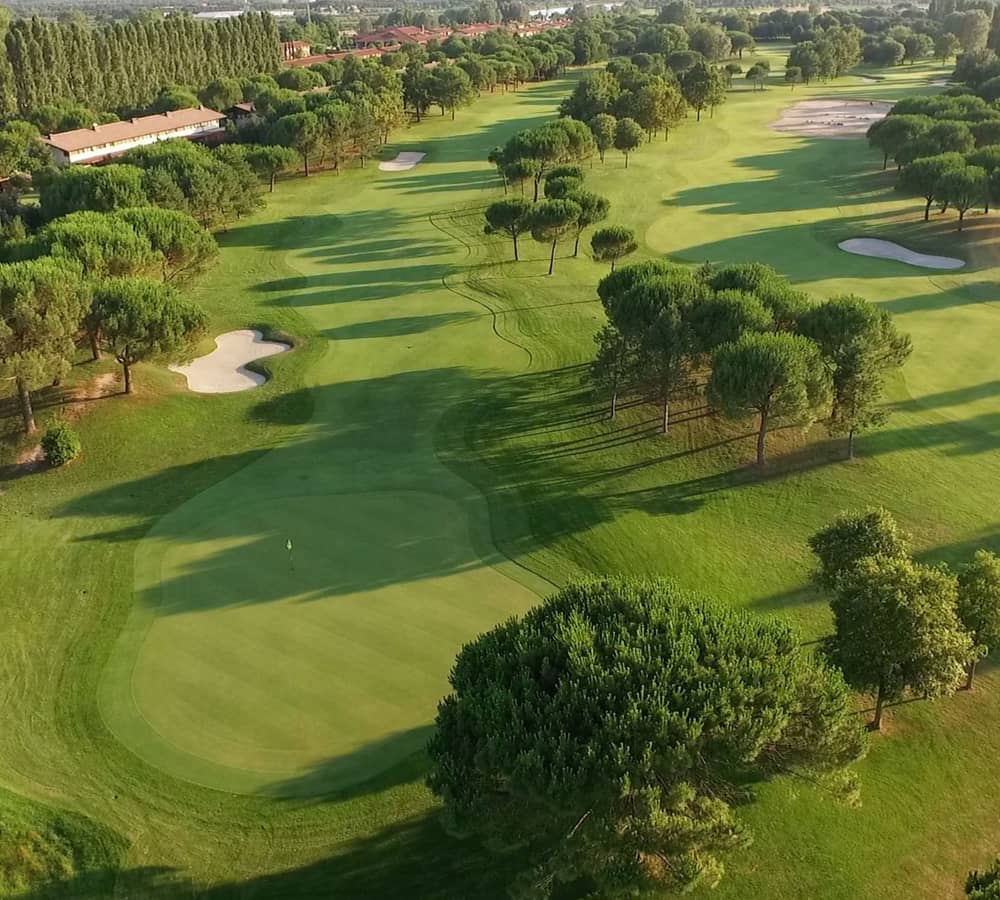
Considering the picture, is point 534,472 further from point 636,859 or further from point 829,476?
point 636,859

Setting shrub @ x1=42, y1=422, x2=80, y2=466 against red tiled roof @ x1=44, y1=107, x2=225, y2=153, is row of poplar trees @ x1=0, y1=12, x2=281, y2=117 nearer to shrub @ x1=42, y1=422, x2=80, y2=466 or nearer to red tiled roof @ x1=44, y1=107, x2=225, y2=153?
red tiled roof @ x1=44, y1=107, x2=225, y2=153

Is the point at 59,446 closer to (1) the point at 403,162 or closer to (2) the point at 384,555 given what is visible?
(2) the point at 384,555

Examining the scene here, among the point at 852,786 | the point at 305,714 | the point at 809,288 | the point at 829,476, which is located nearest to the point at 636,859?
the point at 852,786

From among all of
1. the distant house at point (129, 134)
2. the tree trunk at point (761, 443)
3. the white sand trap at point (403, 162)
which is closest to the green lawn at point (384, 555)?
the tree trunk at point (761, 443)

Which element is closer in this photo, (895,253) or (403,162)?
(895,253)

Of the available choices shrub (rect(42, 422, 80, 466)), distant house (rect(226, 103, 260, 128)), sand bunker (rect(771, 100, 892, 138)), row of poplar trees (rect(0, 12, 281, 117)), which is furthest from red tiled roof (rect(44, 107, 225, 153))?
sand bunker (rect(771, 100, 892, 138))

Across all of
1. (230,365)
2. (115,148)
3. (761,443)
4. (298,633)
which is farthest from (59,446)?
(115,148)
